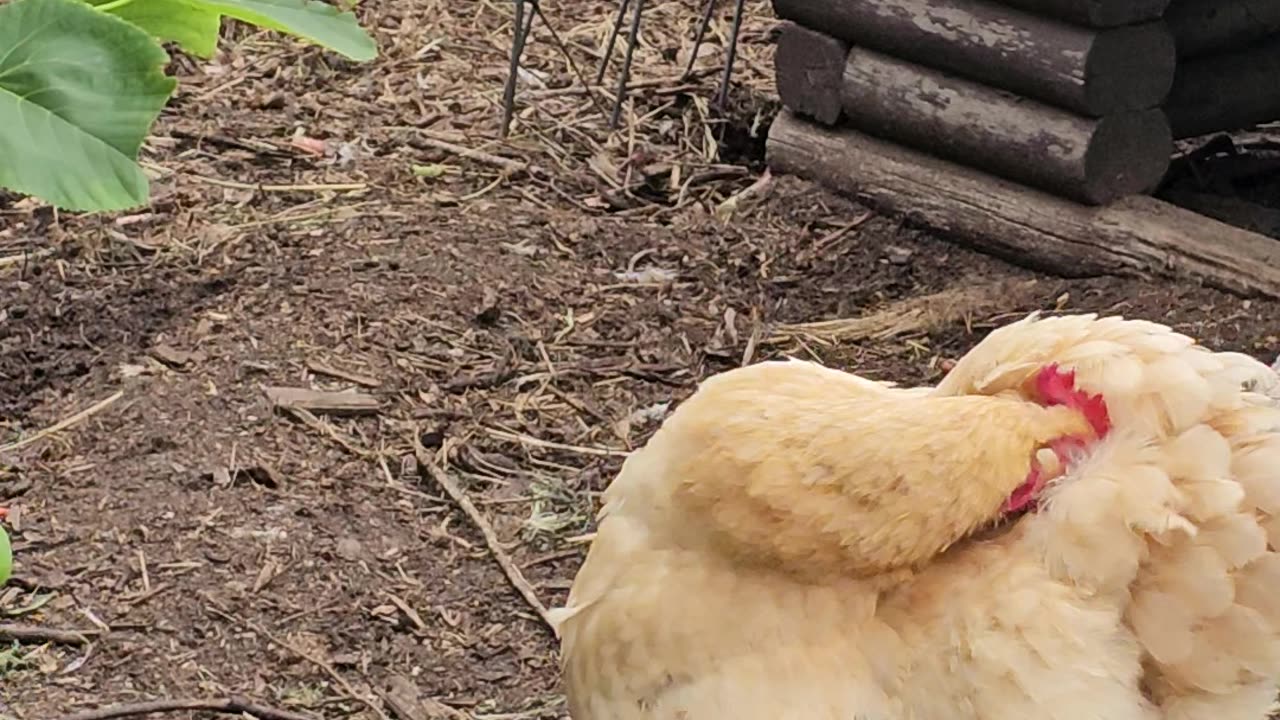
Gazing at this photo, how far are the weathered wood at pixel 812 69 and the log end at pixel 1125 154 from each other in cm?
90

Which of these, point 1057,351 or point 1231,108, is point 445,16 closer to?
point 1231,108

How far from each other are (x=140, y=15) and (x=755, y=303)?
2.70 metres

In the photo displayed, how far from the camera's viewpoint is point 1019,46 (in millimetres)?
4676

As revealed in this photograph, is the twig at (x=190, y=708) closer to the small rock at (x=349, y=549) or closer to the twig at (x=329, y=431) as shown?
the small rock at (x=349, y=549)

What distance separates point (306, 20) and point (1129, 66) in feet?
9.94

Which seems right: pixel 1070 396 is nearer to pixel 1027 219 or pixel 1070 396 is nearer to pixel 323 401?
pixel 323 401

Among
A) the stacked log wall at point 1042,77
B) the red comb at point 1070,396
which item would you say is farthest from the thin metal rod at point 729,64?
the red comb at point 1070,396

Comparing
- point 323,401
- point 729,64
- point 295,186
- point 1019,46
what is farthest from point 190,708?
point 729,64

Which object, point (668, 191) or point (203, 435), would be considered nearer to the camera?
point (203, 435)

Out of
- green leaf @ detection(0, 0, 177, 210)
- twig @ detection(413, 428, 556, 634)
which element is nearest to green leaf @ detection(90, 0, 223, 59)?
green leaf @ detection(0, 0, 177, 210)

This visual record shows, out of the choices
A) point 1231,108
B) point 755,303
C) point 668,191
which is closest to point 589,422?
point 755,303

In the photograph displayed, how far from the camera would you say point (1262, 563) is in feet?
7.10

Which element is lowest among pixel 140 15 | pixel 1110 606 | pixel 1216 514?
pixel 1110 606

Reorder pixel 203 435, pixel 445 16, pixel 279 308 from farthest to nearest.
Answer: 1. pixel 445 16
2. pixel 279 308
3. pixel 203 435
